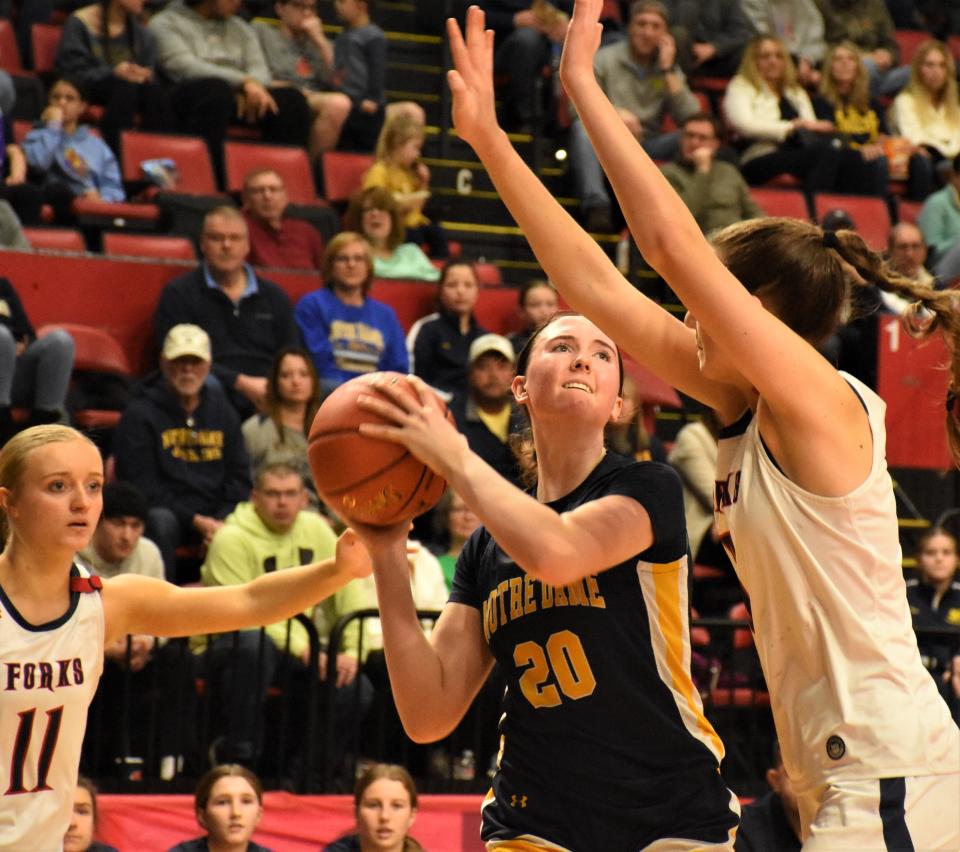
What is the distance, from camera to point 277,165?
1041 cm

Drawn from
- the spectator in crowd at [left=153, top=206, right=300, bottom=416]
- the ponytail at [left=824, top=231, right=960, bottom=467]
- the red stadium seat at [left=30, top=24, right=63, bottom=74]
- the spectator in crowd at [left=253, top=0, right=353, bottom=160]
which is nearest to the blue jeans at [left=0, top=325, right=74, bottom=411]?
the spectator in crowd at [left=153, top=206, right=300, bottom=416]

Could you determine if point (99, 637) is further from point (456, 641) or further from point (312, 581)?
point (456, 641)

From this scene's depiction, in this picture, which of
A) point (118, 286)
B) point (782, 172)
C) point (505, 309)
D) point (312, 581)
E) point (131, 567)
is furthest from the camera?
point (782, 172)

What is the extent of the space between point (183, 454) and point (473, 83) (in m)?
4.81

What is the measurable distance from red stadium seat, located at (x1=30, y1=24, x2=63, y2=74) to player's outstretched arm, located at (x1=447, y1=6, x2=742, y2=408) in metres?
8.10

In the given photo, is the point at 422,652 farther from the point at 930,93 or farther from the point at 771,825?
the point at 930,93

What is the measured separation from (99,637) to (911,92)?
10.5 metres

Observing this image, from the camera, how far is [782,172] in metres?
12.0

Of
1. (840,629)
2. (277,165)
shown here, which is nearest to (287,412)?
(277,165)

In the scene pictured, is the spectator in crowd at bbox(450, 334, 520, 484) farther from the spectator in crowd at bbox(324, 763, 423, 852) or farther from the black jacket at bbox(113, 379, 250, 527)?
the spectator in crowd at bbox(324, 763, 423, 852)

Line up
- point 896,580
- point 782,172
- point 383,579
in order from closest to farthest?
point 896,580
point 383,579
point 782,172

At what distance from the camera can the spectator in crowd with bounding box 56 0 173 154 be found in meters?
10.0

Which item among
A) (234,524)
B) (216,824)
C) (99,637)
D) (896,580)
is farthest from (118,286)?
(896,580)

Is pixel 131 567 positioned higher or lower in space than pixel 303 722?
higher
